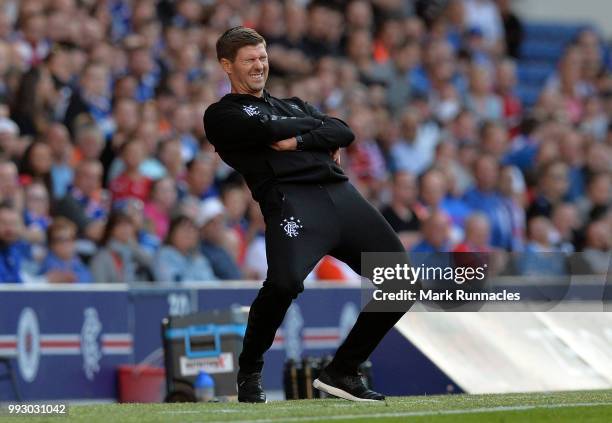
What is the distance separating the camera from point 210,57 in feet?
54.8

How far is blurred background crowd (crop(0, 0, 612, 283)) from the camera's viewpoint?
1327 centimetres

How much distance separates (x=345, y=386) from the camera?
26.9 ft

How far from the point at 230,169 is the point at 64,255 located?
317cm

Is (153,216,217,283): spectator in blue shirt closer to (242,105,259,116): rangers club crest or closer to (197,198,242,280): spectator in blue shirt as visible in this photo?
(197,198,242,280): spectator in blue shirt

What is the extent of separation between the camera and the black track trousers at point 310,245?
25.5ft

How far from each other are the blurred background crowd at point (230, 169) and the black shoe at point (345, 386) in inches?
186

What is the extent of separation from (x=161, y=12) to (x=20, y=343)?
6095 mm

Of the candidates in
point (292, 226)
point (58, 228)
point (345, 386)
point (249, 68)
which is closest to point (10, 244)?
point (58, 228)

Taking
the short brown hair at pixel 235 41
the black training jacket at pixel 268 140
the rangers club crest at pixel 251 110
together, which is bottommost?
the black training jacket at pixel 268 140

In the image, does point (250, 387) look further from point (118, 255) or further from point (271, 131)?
point (118, 255)

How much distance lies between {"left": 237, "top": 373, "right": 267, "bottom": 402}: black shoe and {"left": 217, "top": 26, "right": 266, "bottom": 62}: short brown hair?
177cm

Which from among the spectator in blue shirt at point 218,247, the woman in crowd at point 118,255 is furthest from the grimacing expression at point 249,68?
the spectator in blue shirt at point 218,247

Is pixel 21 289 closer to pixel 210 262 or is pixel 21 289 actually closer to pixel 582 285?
pixel 210 262

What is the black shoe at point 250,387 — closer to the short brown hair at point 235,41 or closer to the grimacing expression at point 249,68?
the grimacing expression at point 249,68
